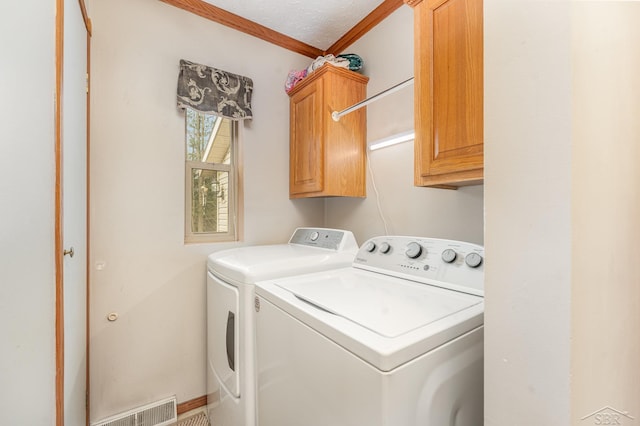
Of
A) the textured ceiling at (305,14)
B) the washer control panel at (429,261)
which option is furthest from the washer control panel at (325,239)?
the textured ceiling at (305,14)

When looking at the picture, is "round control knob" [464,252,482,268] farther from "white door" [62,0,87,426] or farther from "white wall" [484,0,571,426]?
"white door" [62,0,87,426]

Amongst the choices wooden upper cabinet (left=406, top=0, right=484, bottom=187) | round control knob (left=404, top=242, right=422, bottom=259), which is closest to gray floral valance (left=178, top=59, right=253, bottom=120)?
wooden upper cabinet (left=406, top=0, right=484, bottom=187)

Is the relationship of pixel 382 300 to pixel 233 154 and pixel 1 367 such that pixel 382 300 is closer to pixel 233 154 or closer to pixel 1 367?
pixel 1 367

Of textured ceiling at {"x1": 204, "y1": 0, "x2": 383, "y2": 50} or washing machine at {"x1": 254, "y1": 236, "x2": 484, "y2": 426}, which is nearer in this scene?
washing machine at {"x1": 254, "y1": 236, "x2": 484, "y2": 426}

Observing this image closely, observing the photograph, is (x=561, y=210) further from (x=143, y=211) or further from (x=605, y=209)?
(x=143, y=211)

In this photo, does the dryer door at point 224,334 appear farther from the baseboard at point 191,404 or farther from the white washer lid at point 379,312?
the baseboard at point 191,404

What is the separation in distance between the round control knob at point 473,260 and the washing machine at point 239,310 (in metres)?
0.68

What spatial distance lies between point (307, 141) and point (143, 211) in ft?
3.86

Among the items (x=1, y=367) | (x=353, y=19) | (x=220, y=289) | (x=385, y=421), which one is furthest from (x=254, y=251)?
(x=353, y=19)

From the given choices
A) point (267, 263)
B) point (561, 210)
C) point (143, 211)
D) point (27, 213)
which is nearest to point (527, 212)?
point (561, 210)

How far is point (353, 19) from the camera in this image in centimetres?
202

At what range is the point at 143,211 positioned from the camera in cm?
173

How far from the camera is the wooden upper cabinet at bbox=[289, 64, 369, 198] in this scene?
6.32 feet

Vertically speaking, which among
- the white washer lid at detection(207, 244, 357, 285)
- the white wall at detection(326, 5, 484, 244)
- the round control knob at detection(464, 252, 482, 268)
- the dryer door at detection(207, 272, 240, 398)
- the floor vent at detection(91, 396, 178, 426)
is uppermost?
the white wall at detection(326, 5, 484, 244)
